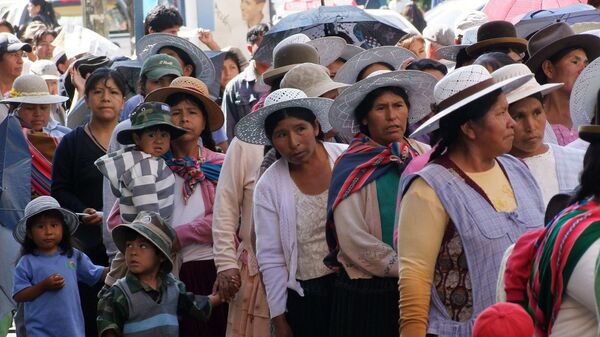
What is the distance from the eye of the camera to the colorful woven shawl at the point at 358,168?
7.51 meters

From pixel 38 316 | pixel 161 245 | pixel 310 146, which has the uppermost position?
pixel 310 146

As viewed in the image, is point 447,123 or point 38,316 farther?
point 38,316

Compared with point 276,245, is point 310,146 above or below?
above

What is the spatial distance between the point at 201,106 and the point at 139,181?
756mm

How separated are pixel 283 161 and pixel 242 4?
998 cm

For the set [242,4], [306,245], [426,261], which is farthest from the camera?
[242,4]

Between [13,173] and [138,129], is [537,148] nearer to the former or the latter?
[138,129]

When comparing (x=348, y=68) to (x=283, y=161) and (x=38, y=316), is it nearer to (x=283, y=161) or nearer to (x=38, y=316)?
(x=283, y=161)

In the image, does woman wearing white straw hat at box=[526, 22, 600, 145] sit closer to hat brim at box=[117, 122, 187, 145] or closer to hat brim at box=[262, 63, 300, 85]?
hat brim at box=[262, 63, 300, 85]

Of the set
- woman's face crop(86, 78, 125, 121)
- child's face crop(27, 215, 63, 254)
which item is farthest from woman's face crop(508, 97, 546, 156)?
woman's face crop(86, 78, 125, 121)

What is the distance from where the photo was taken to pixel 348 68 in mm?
10008

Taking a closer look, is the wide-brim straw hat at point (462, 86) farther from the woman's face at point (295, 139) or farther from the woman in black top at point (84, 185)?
the woman in black top at point (84, 185)

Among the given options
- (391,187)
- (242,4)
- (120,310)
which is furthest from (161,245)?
(242,4)

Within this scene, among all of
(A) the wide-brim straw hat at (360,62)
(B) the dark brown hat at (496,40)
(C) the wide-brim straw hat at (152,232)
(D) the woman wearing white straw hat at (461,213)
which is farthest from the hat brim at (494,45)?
(D) the woman wearing white straw hat at (461,213)
